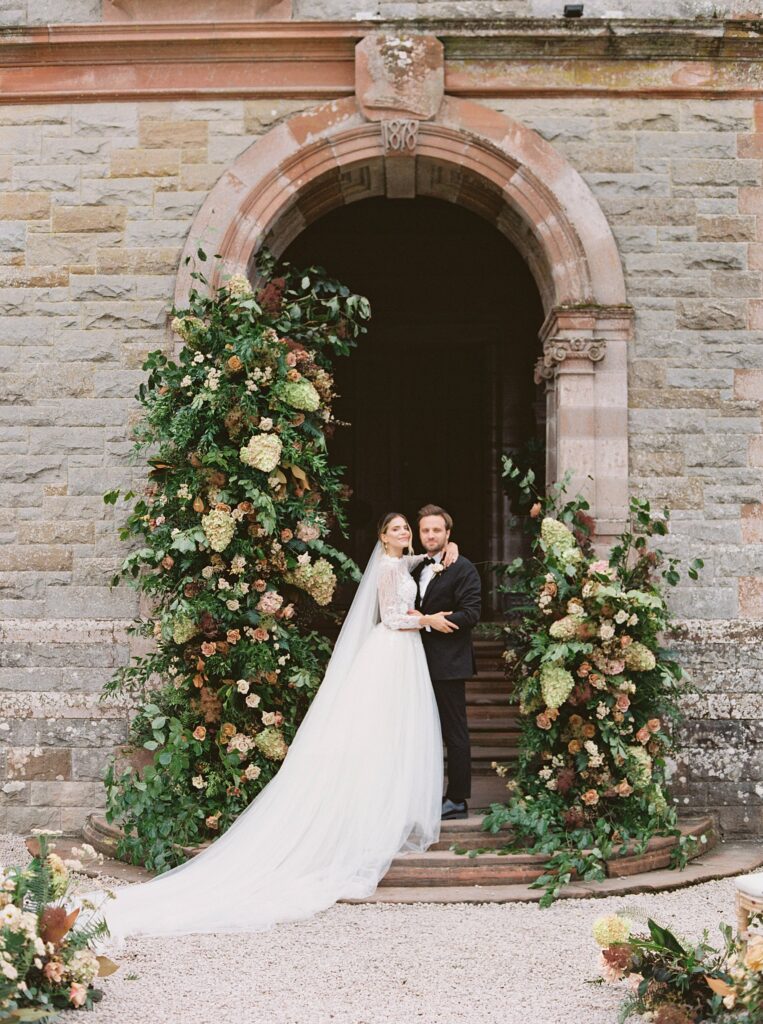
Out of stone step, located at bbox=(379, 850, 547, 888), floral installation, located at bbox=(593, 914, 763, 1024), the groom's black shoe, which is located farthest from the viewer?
the groom's black shoe

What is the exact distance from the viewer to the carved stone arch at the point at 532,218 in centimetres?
682

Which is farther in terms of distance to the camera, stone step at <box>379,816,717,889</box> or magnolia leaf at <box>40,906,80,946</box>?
stone step at <box>379,816,717,889</box>

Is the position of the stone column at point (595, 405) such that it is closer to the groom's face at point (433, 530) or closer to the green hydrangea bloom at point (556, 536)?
the green hydrangea bloom at point (556, 536)

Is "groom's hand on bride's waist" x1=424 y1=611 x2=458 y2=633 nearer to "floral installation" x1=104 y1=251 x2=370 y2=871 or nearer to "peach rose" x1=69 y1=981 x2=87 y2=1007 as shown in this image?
"floral installation" x1=104 y1=251 x2=370 y2=871

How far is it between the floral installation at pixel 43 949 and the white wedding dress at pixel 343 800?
101 centimetres

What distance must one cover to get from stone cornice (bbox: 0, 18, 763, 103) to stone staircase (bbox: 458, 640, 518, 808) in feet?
12.7

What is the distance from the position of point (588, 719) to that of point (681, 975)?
2382 mm

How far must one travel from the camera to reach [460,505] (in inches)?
418

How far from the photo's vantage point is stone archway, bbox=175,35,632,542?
682 centimetres

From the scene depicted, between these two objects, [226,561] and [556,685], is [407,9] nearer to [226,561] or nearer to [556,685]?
[226,561]

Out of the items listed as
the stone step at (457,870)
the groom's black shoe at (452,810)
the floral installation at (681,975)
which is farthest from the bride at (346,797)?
the floral installation at (681,975)

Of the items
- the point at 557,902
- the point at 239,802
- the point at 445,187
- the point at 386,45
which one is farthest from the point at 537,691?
the point at 386,45

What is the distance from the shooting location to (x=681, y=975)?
12.2ft

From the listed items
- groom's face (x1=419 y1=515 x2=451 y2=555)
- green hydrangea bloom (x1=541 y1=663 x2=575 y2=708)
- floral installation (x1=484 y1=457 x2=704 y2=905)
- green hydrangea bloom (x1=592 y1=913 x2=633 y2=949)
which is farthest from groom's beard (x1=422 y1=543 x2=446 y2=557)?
green hydrangea bloom (x1=592 y1=913 x2=633 y2=949)
